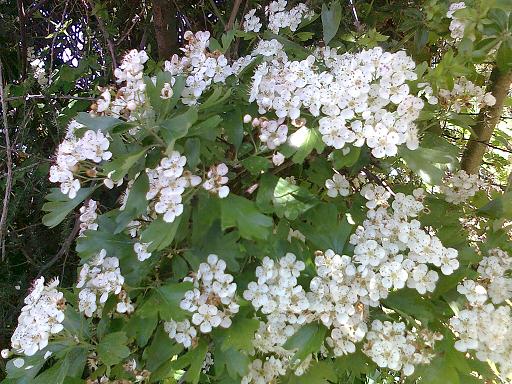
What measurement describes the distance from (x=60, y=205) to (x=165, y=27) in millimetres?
783

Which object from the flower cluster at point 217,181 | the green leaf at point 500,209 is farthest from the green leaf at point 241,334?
the green leaf at point 500,209

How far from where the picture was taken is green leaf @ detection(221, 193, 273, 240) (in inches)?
35.6

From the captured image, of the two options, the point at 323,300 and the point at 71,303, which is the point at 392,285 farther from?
the point at 71,303

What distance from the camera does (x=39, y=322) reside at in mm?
963

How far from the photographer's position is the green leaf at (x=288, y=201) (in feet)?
3.16

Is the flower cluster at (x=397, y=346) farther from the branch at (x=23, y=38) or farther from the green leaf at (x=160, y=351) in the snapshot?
the branch at (x=23, y=38)

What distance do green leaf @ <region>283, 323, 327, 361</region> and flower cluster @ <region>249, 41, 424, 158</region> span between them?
305 mm

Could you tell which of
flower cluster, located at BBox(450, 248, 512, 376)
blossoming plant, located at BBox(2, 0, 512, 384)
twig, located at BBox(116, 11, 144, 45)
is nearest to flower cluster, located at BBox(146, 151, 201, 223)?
blossoming plant, located at BBox(2, 0, 512, 384)

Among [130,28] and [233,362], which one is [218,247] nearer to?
[233,362]

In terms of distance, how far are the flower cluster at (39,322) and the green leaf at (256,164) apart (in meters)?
0.40

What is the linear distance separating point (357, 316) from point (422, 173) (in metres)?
0.27

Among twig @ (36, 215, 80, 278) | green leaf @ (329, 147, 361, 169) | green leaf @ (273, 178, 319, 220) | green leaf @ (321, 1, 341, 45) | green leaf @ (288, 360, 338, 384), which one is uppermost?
green leaf @ (321, 1, 341, 45)

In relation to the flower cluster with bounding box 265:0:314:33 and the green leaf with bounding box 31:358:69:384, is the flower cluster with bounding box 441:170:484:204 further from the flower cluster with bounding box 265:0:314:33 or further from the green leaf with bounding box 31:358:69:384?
the green leaf with bounding box 31:358:69:384

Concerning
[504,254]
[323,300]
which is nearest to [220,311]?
[323,300]
